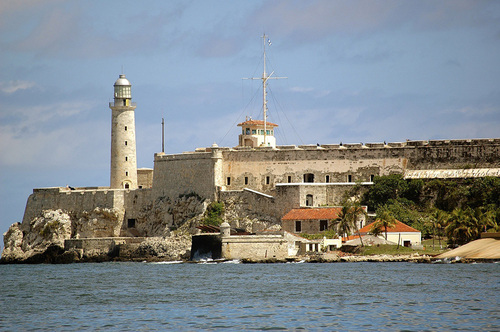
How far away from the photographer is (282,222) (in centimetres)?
5516

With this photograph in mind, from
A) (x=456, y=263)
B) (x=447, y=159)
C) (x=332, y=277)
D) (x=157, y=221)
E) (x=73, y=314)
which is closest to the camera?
(x=73, y=314)

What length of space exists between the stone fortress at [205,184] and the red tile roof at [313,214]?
1.52m

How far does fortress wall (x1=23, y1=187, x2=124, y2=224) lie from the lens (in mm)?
62375

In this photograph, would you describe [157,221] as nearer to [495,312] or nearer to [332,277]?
[332,277]

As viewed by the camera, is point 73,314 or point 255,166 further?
point 255,166

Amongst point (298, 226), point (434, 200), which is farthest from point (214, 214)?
point (434, 200)

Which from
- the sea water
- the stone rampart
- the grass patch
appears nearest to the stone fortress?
the stone rampart

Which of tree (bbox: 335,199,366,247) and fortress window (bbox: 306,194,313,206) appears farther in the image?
fortress window (bbox: 306,194,313,206)

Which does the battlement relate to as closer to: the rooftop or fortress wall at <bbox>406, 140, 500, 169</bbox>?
fortress wall at <bbox>406, 140, 500, 169</bbox>

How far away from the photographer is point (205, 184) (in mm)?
59500

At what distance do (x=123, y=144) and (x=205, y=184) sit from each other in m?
7.26

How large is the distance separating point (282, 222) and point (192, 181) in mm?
7800

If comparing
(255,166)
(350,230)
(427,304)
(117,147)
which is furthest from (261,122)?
(427,304)

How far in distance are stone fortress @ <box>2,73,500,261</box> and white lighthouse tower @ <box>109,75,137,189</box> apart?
0.07 meters
